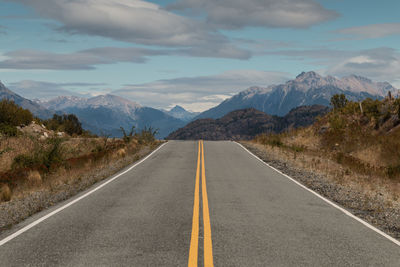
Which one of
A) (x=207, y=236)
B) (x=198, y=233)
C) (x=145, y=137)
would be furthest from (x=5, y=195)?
(x=145, y=137)

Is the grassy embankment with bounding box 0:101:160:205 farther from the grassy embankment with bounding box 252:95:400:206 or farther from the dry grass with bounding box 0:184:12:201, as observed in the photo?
the grassy embankment with bounding box 252:95:400:206

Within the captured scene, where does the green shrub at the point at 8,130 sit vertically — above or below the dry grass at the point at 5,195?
above

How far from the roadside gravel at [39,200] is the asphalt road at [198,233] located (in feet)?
1.44

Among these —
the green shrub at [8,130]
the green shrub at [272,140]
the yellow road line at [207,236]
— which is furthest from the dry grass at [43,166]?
the green shrub at [272,140]

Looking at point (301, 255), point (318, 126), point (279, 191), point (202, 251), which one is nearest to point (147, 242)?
point (202, 251)

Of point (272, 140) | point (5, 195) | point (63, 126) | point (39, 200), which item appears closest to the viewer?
point (39, 200)

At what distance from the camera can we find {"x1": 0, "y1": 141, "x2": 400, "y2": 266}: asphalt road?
5.39 metres

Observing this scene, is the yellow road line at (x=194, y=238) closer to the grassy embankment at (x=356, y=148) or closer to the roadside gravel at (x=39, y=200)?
the roadside gravel at (x=39, y=200)

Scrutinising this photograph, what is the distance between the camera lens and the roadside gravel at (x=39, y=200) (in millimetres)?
8000

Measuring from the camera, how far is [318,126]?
103 ft

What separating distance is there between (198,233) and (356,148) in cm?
1976

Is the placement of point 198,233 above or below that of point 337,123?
below

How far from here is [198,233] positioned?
6664 mm

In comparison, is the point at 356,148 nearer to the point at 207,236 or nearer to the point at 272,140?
the point at 272,140
